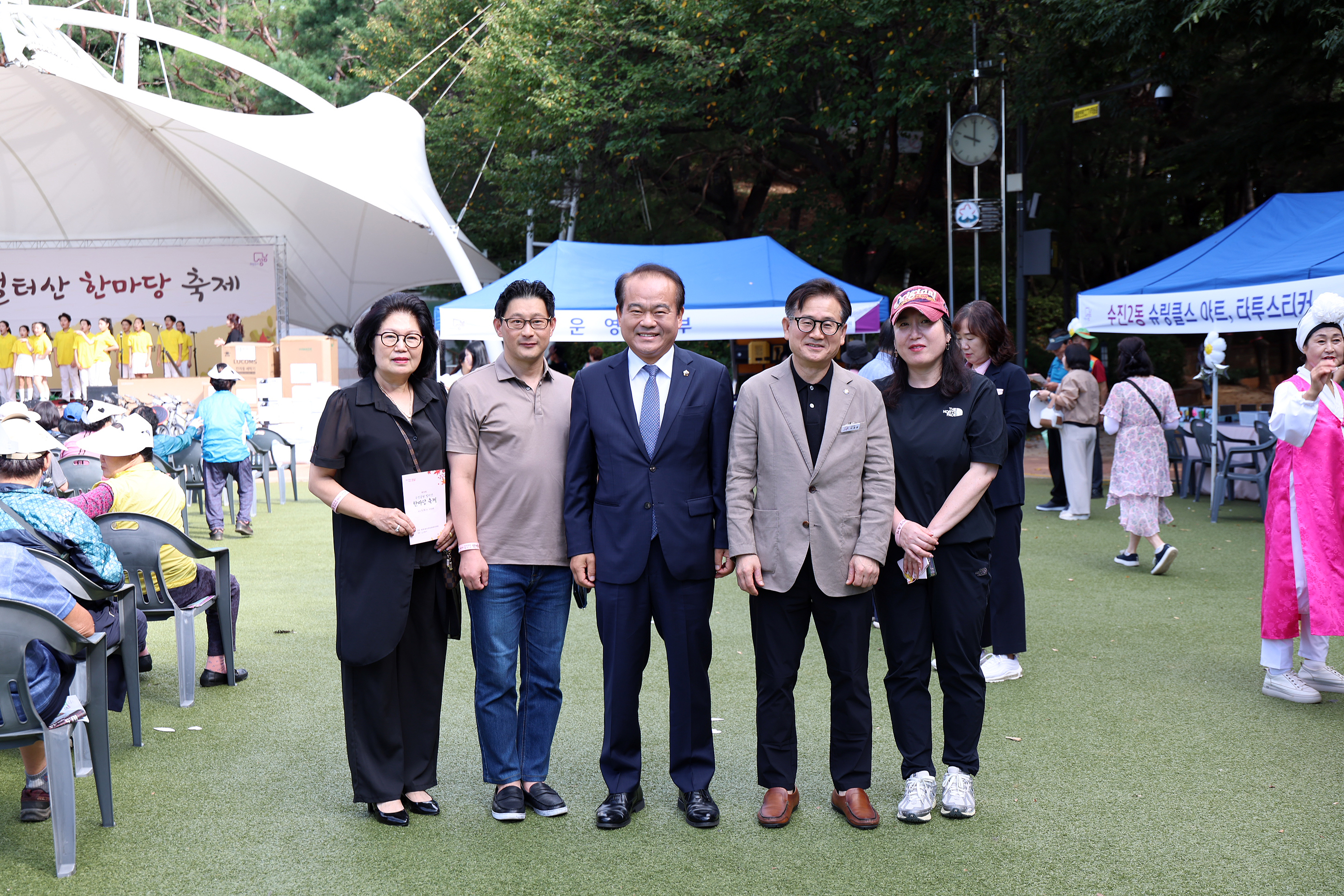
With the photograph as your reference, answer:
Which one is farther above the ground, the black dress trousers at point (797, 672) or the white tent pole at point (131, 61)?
the white tent pole at point (131, 61)

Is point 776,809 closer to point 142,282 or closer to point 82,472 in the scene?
point 82,472

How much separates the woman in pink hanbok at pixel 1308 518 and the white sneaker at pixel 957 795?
2012mm

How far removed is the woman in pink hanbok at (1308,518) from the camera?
4.52 meters

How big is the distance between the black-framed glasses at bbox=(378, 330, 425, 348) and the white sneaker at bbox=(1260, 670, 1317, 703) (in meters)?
3.93

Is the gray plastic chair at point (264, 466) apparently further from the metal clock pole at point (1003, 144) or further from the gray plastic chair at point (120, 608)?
the metal clock pole at point (1003, 144)

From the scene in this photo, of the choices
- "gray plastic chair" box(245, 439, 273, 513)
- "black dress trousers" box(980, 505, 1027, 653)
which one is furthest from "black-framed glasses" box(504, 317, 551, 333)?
"gray plastic chair" box(245, 439, 273, 513)

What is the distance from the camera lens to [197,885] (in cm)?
309

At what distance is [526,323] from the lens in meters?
3.50

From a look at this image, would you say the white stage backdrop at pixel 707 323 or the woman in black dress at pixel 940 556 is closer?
the woman in black dress at pixel 940 556

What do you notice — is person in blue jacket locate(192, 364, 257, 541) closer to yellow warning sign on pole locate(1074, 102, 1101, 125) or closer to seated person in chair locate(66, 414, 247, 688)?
seated person in chair locate(66, 414, 247, 688)

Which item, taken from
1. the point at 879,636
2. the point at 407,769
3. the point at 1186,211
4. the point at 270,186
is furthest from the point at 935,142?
the point at 407,769

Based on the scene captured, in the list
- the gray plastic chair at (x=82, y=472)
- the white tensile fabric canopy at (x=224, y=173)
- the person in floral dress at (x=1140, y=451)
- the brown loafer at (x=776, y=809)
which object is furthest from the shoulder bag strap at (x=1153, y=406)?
the white tensile fabric canopy at (x=224, y=173)

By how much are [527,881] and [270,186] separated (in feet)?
81.5

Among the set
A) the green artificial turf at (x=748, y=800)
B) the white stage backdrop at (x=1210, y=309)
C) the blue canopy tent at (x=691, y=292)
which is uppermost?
the blue canopy tent at (x=691, y=292)
